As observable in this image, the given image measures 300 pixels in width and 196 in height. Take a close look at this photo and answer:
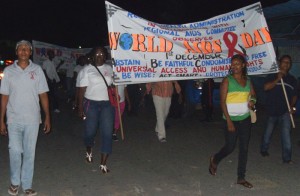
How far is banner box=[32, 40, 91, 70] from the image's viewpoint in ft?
62.4

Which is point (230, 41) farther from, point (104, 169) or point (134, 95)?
point (134, 95)

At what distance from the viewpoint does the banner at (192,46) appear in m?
7.77

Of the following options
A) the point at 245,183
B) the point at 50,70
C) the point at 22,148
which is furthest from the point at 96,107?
the point at 50,70

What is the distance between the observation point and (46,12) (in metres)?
39.8

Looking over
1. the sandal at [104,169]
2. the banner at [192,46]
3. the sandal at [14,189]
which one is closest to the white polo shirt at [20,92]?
the sandal at [14,189]

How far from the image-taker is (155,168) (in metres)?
7.18

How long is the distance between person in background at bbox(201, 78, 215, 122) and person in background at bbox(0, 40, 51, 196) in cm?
665

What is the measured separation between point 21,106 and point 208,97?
696 cm

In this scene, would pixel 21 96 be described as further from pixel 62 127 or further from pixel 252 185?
pixel 62 127

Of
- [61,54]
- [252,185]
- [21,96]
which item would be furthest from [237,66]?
[61,54]

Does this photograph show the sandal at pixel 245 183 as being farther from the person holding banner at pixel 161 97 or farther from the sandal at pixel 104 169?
the person holding banner at pixel 161 97

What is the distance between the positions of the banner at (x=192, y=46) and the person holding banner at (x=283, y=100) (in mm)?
299

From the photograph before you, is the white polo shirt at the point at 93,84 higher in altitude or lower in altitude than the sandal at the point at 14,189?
higher

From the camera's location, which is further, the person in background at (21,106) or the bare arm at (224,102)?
the bare arm at (224,102)
